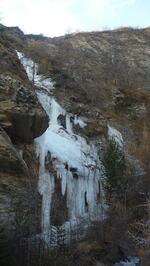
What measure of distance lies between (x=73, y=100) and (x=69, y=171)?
1099 centimetres

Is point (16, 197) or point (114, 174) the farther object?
point (114, 174)

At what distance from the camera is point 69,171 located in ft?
81.0

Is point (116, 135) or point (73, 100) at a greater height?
point (73, 100)

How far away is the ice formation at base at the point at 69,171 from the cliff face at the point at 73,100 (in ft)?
2.80

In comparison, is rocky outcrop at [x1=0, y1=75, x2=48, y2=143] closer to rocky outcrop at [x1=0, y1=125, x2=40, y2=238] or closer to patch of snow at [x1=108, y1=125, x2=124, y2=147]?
rocky outcrop at [x1=0, y1=125, x2=40, y2=238]

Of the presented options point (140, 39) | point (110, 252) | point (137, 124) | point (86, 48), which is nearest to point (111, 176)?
point (110, 252)

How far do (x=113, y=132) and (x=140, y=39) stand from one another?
38.9 meters

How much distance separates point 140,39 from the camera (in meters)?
69.6

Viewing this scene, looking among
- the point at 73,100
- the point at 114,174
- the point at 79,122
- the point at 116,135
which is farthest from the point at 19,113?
the point at 73,100

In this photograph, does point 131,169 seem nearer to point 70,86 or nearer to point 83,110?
point 83,110

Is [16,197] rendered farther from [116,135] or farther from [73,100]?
[73,100]

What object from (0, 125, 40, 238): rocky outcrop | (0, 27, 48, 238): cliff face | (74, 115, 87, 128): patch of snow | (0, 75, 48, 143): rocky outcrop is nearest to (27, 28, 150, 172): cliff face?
(74, 115, 87, 128): patch of snow

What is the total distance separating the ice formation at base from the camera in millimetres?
21719

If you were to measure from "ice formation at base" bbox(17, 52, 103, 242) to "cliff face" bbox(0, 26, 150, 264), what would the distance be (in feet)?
2.80
